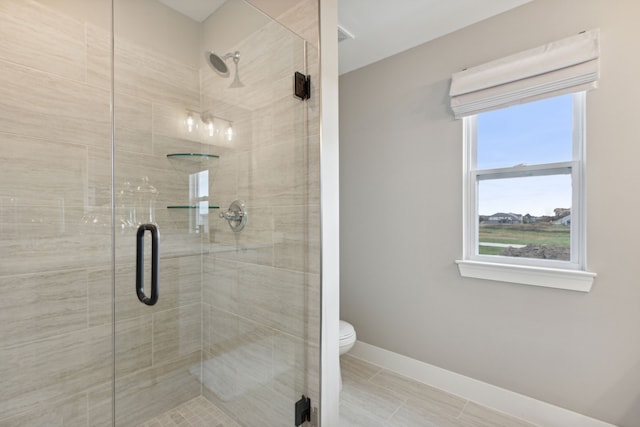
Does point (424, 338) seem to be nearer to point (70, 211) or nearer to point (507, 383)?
point (507, 383)

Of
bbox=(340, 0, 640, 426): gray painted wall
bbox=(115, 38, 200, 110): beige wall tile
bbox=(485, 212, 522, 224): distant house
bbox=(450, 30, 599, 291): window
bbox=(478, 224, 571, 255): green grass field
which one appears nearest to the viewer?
bbox=(115, 38, 200, 110): beige wall tile

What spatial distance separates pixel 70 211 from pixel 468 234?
2.28 m

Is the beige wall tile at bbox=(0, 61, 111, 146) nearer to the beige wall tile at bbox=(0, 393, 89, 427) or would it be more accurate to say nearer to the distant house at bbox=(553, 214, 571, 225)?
the beige wall tile at bbox=(0, 393, 89, 427)

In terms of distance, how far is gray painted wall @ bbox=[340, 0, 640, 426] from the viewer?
1.51m

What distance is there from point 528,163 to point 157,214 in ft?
7.04

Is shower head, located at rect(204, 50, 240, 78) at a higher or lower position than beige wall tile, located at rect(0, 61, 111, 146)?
higher

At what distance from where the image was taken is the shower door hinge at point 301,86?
1.39 meters

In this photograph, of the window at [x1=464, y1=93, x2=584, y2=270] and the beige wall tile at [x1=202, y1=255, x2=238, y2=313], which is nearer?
the beige wall tile at [x1=202, y1=255, x2=238, y2=313]

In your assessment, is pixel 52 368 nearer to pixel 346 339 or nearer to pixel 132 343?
pixel 132 343

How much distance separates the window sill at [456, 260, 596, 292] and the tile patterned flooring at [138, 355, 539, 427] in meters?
0.83

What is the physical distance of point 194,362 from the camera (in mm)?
1370

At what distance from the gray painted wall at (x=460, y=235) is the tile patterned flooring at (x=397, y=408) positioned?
0.66 feet

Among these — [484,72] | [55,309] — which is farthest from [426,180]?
[55,309]

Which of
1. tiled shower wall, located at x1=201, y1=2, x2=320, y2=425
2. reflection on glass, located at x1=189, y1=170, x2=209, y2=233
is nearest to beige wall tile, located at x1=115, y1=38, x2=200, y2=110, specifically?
tiled shower wall, located at x1=201, y1=2, x2=320, y2=425
